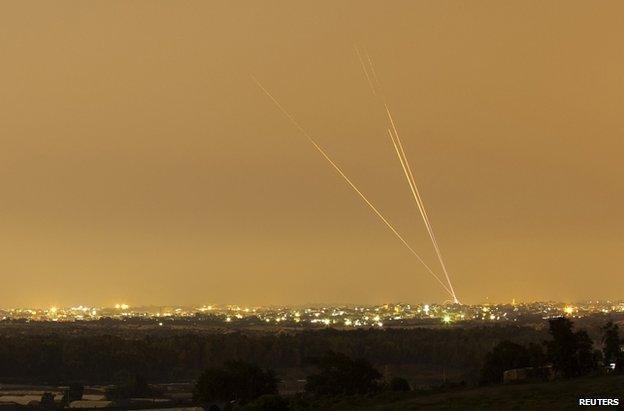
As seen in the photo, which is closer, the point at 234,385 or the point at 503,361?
the point at 503,361

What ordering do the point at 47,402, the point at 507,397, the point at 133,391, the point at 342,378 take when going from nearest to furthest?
the point at 507,397, the point at 342,378, the point at 47,402, the point at 133,391

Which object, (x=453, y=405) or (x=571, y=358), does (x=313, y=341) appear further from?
(x=453, y=405)

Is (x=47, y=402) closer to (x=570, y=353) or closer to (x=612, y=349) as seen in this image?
(x=570, y=353)

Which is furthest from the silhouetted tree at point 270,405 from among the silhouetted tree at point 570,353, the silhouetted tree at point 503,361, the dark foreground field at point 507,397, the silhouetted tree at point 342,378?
the silhouetted tree at point 503,361

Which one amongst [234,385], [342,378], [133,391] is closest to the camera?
[342,378]

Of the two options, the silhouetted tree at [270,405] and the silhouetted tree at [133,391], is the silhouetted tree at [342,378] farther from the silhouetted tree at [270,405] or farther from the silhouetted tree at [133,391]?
the silhouetted tree at [133,391]

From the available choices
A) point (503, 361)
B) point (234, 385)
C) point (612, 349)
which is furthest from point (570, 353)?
point (234, 385)

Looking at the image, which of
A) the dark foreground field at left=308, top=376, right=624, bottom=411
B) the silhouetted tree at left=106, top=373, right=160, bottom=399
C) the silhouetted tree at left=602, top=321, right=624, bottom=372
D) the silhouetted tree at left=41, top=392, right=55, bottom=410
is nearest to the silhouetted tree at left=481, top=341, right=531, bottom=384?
the silhouetted tree at left=602, top=321, right=624, bottom=372
